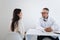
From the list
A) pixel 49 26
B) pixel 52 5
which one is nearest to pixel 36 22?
pixel 49 26

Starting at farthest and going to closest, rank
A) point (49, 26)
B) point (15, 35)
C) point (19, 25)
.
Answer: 1. point (49, 26)
2. point (19, 25)
3. point (15, 35)

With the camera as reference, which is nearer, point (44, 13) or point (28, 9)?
point (44, 13)

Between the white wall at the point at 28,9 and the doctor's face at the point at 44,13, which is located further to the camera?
the white wall at the point at 28,9

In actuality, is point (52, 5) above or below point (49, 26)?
above

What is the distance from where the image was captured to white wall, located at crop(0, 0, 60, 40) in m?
3.35

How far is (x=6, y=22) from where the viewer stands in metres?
3.42

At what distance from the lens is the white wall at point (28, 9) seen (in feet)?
11.0

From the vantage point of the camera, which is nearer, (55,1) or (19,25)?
(19,25)

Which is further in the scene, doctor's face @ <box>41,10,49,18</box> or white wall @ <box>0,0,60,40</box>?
white wall @ <box>0,0,60,40</box>

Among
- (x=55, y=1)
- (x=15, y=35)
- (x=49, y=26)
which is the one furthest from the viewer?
(x=55, y=1)

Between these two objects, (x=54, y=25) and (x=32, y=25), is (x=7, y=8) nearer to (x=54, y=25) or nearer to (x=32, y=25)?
(x=32, y=25)

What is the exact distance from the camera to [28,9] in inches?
133

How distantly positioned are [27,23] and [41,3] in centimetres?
62

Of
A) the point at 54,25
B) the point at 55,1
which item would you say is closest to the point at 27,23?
the point at 54,25
